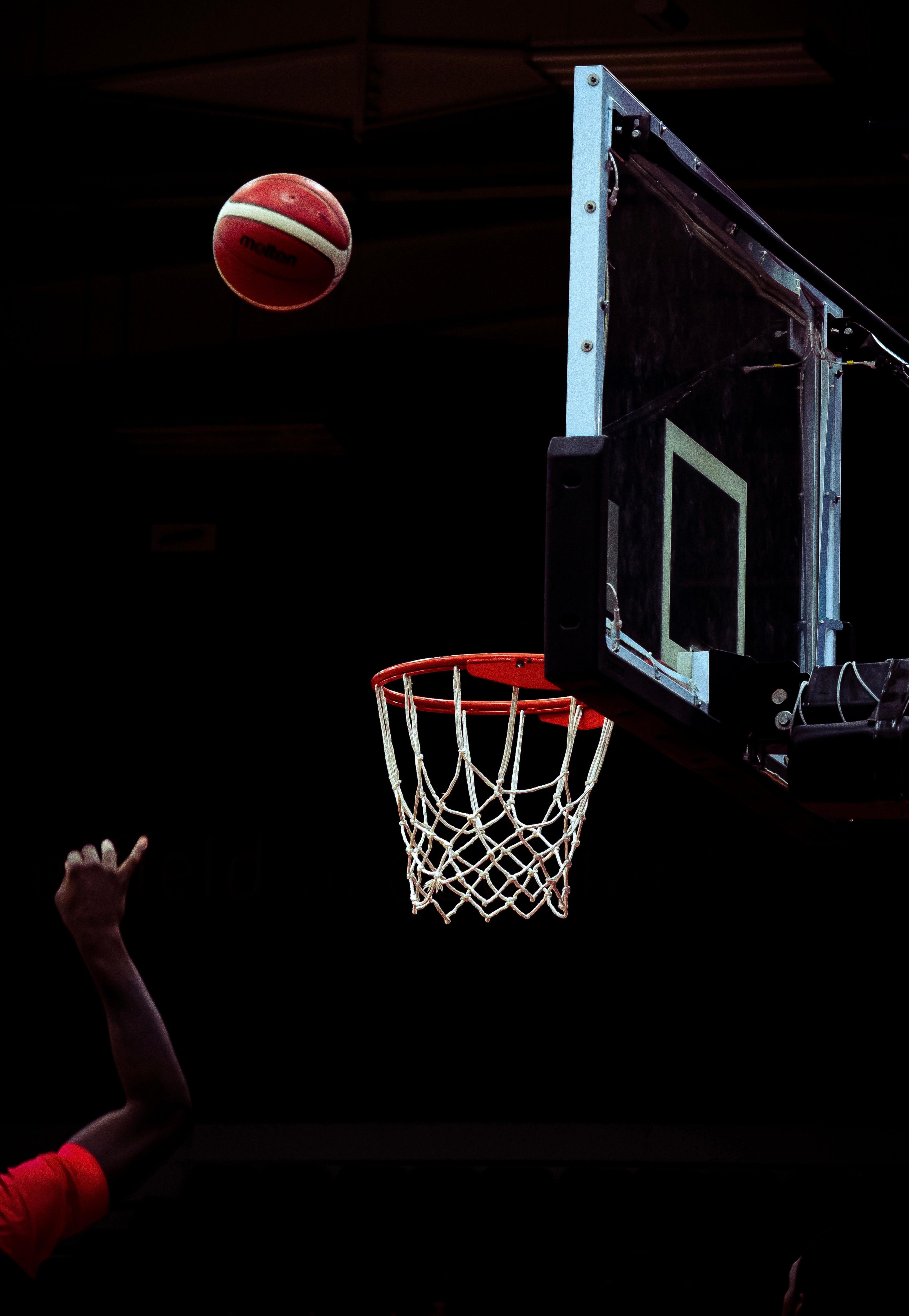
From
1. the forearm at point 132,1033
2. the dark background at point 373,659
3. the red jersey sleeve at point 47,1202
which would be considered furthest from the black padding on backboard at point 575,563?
the dark background at point 373,659

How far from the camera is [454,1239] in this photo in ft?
23.4

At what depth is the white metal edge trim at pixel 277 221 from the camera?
422 cm

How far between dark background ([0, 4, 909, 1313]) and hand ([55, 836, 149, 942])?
3467 mm

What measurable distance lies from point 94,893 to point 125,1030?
23 centimetres

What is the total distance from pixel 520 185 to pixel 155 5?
5.50ft

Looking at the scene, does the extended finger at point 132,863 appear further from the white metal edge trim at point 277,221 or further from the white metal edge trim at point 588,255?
the white metal edge trim at point 277,221

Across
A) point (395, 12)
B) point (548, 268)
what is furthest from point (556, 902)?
point (395, 12)

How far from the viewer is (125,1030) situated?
2.40 metres

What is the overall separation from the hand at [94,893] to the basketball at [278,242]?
2.24 meters

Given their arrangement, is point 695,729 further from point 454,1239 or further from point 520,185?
point 454,1239

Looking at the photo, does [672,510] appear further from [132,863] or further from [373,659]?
[373,659]

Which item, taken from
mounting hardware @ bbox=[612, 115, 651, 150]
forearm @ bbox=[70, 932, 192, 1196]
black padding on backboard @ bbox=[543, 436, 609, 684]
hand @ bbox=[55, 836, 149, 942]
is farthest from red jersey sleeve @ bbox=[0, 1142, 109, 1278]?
mounting hardware @ bbox=[612, 115, 651, 150]


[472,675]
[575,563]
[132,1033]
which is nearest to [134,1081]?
[132,1033]

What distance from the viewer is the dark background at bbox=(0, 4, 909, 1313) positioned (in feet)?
18.6
